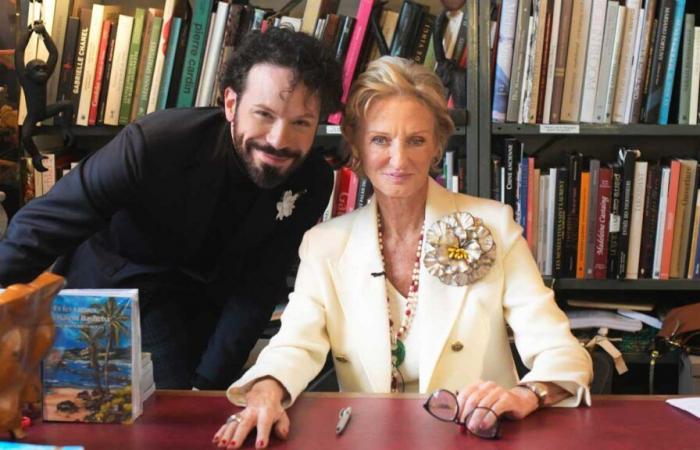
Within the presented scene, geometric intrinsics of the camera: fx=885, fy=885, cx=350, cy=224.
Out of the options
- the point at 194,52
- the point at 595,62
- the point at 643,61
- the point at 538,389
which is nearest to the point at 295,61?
the point at 538,389

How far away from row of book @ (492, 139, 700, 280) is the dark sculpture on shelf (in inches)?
55.2

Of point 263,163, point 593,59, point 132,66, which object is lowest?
point 263,163

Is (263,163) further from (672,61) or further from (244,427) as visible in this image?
(672,61)

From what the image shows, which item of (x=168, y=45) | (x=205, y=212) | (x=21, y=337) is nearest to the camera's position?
(x=21, y=337)

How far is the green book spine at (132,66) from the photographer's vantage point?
9.23 ft

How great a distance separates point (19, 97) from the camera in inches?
110

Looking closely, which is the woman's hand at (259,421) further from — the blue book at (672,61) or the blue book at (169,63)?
the blue book at (672,61)

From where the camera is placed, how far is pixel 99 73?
2832mm

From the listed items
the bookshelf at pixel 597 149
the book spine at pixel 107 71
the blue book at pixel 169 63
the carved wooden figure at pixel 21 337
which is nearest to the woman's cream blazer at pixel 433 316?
the carved wooden figure at pixel 21 337

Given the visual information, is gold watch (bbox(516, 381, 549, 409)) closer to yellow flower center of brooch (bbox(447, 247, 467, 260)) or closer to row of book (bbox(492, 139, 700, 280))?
yellow flower center of brooch (bbox(447, 247, 467, 260))

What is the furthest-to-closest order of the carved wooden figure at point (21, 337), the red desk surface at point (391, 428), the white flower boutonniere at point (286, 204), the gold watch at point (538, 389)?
the white flower boutonniere at point (286, 204), the gold watch at point (538, 389), the red desk surface at point (391, 428), the carved wooden figure at point (21, 337)

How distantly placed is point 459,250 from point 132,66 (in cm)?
152

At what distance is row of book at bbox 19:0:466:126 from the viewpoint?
279cm

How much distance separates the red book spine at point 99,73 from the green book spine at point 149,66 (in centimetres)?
13
